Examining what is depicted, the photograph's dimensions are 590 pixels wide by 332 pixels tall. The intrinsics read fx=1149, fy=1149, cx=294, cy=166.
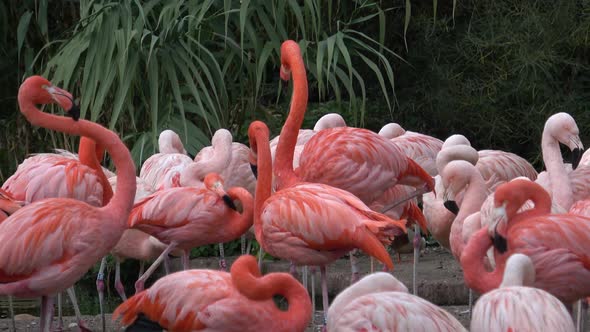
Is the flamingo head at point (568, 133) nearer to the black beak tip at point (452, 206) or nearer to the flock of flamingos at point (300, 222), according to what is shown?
the flock of flamingos at point (300, 222)

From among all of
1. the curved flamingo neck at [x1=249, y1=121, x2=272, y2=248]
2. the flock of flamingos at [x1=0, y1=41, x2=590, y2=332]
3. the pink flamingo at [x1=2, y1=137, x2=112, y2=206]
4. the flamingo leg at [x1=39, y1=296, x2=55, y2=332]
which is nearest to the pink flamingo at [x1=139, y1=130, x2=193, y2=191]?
the flock of flamingos at [x1=0, y1=41, x2=590, y2=332]

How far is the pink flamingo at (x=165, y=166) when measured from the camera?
21.4 feet

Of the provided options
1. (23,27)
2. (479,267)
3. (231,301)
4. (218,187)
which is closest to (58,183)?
(218,187)

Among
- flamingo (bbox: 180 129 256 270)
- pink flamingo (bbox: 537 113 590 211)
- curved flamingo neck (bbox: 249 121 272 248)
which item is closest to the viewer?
curved flamingo neck (bbox: 249 121 272 248)

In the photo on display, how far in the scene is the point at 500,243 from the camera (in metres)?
4.63

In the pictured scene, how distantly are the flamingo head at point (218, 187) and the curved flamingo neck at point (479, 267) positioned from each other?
1407mm

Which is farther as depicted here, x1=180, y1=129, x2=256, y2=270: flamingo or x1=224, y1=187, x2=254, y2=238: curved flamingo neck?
x1=180, y1=129, x2=256, y2=270: flamingo

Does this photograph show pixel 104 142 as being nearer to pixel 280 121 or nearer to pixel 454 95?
pixel 280 121

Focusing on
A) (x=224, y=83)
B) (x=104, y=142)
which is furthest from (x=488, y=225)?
(x=224, y=83)

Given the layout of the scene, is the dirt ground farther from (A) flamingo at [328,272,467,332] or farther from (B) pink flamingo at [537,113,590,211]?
(A) flamingo at [328,272,467,332]

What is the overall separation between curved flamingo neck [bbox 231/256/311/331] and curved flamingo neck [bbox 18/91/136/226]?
3.33 ft

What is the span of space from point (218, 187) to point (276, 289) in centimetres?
180

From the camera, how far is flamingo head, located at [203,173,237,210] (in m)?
5.66

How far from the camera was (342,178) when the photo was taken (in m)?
5.80
